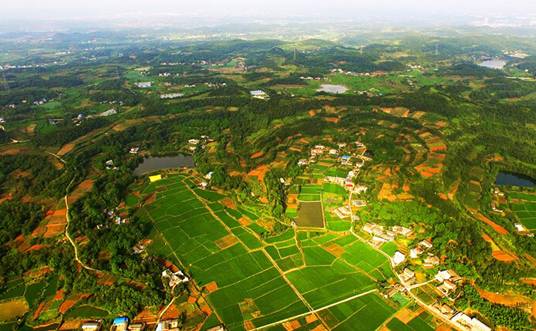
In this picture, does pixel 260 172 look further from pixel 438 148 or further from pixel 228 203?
pixel 438 148

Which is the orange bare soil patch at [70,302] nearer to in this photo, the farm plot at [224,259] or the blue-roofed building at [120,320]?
the blue-roofed building at [120,320]

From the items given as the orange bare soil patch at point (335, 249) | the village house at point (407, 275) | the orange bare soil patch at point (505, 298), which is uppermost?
the orange bare soil patch at point (505, 298)

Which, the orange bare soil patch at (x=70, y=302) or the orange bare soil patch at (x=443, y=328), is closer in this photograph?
the orange bare soil patch at (x=443, y=328)

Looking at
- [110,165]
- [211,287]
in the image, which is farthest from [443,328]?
[110,165]

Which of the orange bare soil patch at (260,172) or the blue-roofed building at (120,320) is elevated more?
the blue-roofed building at (120,320)

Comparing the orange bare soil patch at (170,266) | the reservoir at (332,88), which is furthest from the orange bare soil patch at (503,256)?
the reservoir at (332,88)

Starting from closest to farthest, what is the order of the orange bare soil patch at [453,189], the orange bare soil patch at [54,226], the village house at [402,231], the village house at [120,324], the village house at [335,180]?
the village house at [120,324]
the village house at [402,231]
the orange bare soil patch at [54,226]
the orange bare soil patch at [453,189]
the village house at [335,180]

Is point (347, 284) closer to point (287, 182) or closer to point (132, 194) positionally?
point (287, 182)
